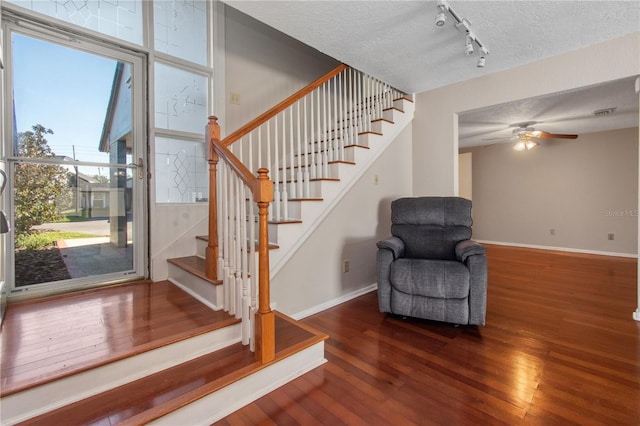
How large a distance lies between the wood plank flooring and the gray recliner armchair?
1.38m

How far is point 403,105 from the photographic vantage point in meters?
3.60

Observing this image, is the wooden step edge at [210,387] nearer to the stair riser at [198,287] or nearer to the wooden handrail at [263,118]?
the stair riser at [198,287]

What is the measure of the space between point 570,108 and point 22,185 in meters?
5.87

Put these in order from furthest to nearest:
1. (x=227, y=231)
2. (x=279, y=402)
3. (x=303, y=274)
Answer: (x=303, y=274) < (x=227, y=231) < (x=279, y=402)

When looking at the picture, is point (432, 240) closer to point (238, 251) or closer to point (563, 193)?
point (238, 251)

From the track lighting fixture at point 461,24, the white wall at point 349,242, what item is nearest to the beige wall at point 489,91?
the white wall at point 349,242

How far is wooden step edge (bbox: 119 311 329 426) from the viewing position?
1.22 m

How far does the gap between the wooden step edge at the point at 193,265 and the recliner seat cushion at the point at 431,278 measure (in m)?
1.43

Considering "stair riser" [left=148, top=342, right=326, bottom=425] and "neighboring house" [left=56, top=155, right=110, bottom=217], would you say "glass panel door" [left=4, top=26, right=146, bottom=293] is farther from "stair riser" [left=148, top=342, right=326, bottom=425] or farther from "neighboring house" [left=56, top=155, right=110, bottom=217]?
"stair riser" [left=148, top=342, right=326, bottom=425]

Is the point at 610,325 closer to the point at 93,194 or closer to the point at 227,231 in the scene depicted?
the point at 227,231

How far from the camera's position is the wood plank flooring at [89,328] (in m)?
1.35

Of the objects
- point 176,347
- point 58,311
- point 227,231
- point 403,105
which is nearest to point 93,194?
point 58,311

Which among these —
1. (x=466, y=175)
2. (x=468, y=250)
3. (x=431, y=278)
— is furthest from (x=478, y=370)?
(x=466, y=175)

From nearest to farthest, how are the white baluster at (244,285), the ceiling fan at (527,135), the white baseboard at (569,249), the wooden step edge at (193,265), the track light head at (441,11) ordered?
the white baluster at (244,285) → the track light head at (441,11) → the wooden step edge at (193,265) → the ceiling fan at (527,135) → the white baseboard at (569,249)
